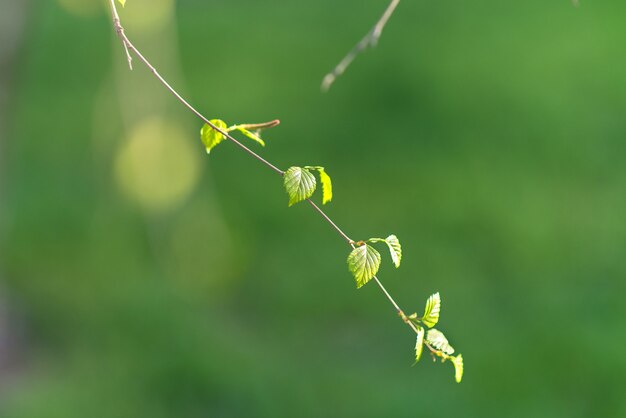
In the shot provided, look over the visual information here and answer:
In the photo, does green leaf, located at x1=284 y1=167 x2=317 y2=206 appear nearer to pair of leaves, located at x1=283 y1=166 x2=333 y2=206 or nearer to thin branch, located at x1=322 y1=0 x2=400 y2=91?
pair of leaves, located at x1=283 y1=166 x2=333 y2=206

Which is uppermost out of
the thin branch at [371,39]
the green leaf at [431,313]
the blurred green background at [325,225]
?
the blurred green background at [325,225]

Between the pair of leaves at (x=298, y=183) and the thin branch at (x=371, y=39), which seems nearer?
the pair of leaves at (x=298, y=183)

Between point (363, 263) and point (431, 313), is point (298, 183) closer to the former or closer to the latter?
point (363, 263)

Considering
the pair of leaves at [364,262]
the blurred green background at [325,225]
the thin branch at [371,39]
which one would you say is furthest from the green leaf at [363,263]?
the blurred green background at [325,225]

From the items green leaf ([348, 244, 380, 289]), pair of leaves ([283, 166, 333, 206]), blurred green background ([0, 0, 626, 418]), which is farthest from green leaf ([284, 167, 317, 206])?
blurred green background ([0, 0, 626, 418])

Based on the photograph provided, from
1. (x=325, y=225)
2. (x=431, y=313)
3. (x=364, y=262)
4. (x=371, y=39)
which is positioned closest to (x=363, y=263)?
(x=364, y=262)

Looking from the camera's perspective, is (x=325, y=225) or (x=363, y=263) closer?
(x=363, y=263)

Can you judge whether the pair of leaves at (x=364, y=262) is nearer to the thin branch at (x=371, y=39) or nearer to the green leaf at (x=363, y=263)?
the green leaf at (x=363, y=263)

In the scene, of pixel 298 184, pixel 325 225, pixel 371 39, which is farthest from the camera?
pixel 325 225
